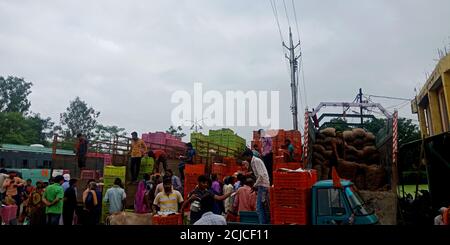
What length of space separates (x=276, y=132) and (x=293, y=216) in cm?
834

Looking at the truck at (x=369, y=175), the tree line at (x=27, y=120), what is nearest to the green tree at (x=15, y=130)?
the tree line at (x=27, y=120)

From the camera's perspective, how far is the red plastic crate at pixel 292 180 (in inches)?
251

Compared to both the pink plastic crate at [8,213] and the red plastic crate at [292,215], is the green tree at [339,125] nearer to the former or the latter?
the red plastic crate at [292,215]

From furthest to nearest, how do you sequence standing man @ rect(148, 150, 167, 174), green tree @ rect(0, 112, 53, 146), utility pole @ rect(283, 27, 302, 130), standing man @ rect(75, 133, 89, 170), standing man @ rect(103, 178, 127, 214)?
green tree @ rect(0, 112, 53, 146) < utility pole @ rect(283, 27, 302, 130) < standing man @ rect(75, 133, 89, 170) < standing man @ rect(148, 150, 167, 174) < standing man @ rect(103, 178, 127, 214)

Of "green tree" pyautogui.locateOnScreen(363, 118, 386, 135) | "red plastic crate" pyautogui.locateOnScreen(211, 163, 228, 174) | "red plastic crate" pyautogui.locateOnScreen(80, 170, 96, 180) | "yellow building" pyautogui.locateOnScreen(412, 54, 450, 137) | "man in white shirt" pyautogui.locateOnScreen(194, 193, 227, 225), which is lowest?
"man in white shirt" pyautogui.locateOnScreen(194, 193, 227, 225)

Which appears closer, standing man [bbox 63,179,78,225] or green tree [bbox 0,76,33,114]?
standing man [bbox 63,179,78,225]

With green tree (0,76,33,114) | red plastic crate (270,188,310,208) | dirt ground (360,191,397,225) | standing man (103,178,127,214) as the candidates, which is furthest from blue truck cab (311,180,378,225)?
green tree (0,76,33,114)

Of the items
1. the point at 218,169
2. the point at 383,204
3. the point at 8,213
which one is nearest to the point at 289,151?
the point at 218,169

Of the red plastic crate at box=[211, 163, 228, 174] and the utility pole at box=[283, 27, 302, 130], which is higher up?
the utility pole at box=[283, 27, 302, 130]

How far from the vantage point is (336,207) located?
604 cm

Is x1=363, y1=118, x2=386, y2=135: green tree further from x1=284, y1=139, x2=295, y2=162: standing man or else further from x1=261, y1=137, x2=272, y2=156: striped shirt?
x1=261, y1=137, x2=272, y2=156: striped shirt

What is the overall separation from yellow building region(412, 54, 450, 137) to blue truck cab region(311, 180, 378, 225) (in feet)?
18.4

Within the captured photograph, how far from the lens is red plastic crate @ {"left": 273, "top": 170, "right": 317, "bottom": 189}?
21.0ft

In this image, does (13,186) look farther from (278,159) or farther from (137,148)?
(278,159)
